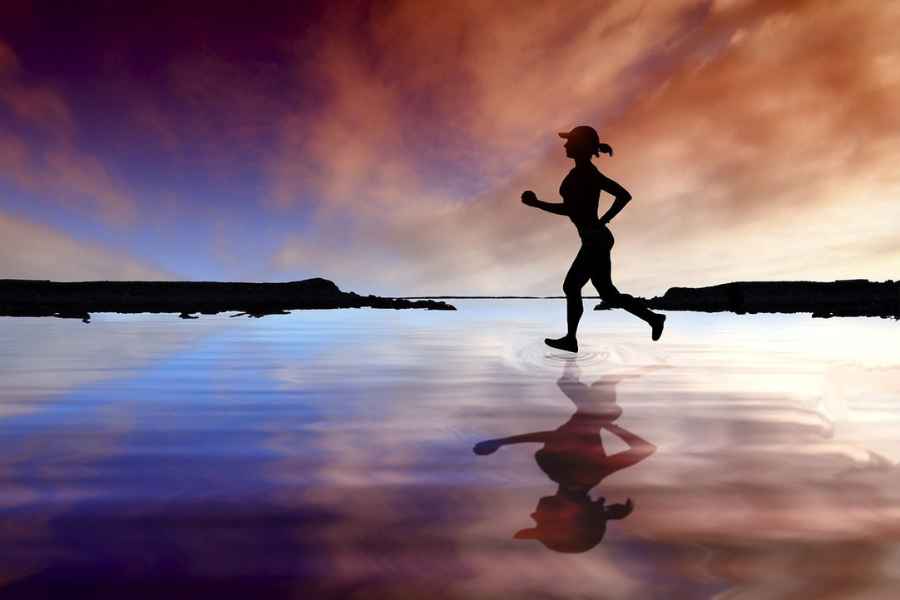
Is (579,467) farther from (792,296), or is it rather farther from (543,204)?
(792,296)

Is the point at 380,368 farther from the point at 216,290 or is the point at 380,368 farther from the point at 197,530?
the point at 216,290

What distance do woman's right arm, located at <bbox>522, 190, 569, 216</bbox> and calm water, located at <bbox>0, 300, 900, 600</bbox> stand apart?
232cm

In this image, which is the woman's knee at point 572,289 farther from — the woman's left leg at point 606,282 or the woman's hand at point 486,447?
the woman's hand at point 486,447

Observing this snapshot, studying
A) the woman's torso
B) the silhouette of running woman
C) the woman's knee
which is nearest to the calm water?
the woman's knee

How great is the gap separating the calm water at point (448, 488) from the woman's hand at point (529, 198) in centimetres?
233

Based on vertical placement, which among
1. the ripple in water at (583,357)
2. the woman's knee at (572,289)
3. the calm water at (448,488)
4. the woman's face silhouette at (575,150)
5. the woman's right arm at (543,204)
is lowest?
the calm water at (448,488)

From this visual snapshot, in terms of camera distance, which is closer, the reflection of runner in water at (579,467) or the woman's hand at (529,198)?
the reflection of runner in water at (579,467)

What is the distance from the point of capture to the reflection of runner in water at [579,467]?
215cm

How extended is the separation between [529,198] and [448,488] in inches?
201

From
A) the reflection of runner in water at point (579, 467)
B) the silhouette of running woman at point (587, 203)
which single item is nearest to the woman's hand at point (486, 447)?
the reflection of runner in water at point (579, 467)

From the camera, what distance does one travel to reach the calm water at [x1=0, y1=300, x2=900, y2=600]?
184 centimetres

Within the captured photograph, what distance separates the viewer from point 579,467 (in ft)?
9.75

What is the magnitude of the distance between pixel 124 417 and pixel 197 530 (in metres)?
2.32

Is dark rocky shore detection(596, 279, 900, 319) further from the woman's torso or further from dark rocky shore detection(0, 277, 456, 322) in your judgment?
the woman's torso
